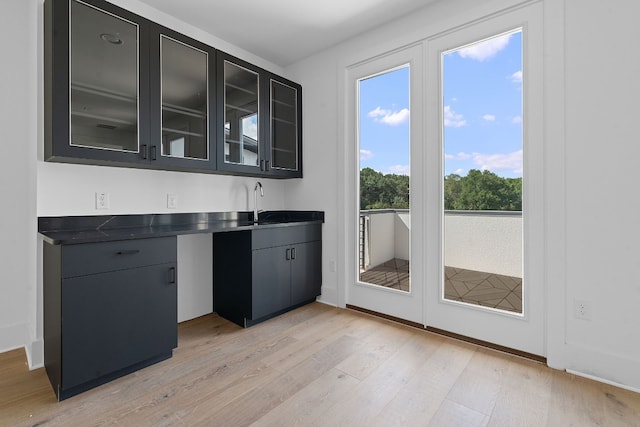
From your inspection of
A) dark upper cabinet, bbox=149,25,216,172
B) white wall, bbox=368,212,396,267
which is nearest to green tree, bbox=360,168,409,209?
white wall, bbox=368,212,396,267

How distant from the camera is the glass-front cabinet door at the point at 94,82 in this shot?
180 cm

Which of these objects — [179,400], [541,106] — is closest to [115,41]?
[179,400]

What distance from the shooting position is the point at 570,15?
6.19 ft

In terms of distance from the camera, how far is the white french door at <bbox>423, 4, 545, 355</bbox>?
6.70 feet

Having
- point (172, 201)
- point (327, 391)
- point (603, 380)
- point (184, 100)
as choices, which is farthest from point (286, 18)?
point (603, 380)

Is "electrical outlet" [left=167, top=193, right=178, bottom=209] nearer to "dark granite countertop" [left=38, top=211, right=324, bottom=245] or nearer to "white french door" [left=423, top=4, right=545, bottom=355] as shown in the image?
"dark granite countertop" [left=38, top=211, right=324, bottom=245]

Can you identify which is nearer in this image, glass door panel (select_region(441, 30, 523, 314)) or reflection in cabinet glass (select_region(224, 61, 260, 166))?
glass door panel (select_region(441, 30, 523, 314))

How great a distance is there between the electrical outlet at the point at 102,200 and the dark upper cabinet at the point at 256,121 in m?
0.83

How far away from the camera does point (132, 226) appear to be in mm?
2359

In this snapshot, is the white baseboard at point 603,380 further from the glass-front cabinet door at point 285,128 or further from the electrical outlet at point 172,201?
the electrical outlet at point 172,201

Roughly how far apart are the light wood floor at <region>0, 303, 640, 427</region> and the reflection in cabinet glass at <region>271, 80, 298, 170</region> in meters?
1.72

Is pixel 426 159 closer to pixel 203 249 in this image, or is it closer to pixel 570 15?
pixel 570 15

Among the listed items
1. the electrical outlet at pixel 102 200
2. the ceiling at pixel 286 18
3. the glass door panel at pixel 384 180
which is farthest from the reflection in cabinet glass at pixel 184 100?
the glass door panel at pixel 384 180

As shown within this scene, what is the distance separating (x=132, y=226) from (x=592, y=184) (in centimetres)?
307
